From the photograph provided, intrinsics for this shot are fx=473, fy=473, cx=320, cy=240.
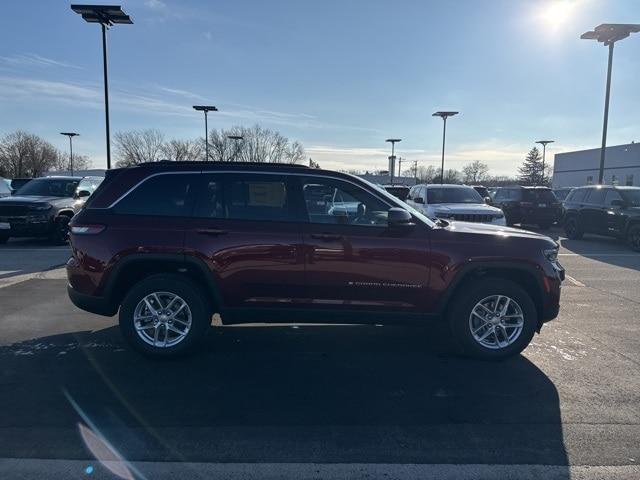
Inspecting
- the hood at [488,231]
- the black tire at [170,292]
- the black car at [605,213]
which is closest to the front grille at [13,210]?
the black tire at [170,292]

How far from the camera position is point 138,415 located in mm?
3645

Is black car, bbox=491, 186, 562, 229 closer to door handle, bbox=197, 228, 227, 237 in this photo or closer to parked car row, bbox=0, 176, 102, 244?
parked car row, bbox=0, 176, 102, 244

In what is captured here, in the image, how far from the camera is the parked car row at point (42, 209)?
12102 millimetres

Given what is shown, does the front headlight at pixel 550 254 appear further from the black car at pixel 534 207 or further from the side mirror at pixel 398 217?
the black car at pixel 534 207

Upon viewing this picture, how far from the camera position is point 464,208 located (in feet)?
39.7

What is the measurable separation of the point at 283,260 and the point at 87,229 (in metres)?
1.98

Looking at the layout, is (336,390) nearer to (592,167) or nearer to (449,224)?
(449,224)

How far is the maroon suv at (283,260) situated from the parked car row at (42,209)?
29.0 ft

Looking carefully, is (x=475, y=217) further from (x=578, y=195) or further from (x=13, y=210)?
(x=13, y=210)

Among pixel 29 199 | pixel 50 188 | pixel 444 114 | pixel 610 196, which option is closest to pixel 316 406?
pixel 29 199

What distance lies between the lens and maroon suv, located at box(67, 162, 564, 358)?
4.62 m

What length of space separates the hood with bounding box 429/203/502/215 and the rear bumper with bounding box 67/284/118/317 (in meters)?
8.97

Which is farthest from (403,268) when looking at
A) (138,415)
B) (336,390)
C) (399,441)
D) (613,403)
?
(138,415)

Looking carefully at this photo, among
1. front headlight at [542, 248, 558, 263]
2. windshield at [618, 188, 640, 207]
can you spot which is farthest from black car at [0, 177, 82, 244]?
windshield at [618, 188, 640, 207]
